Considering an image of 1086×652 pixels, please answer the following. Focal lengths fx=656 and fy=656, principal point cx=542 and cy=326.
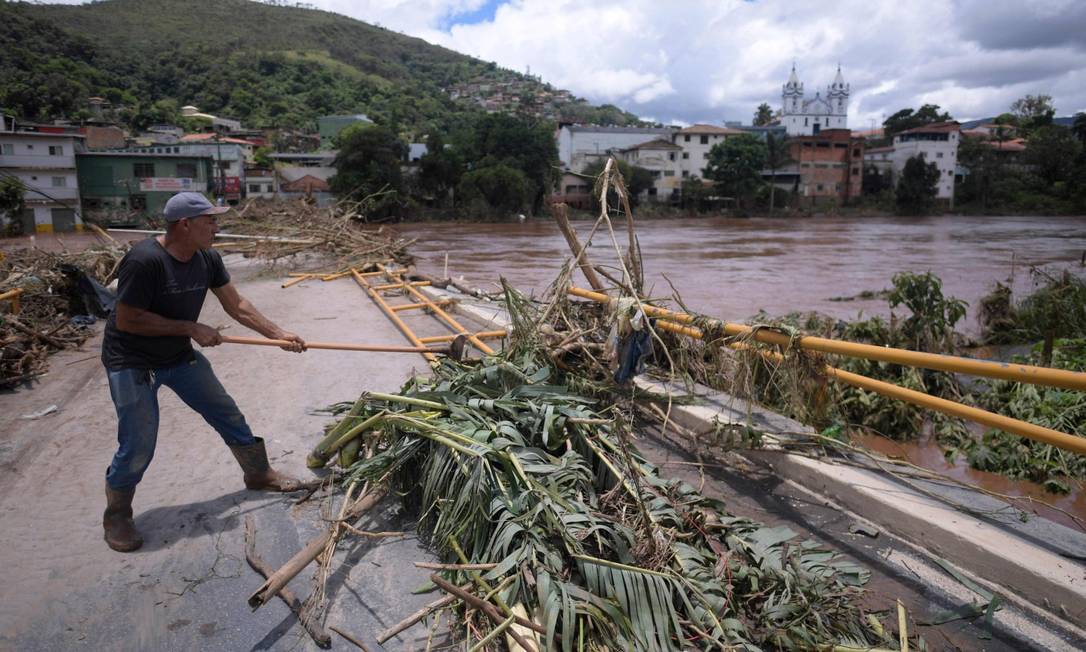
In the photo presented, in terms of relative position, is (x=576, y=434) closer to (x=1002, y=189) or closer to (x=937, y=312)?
(x=937, y=312)

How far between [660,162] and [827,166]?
48.2 feet

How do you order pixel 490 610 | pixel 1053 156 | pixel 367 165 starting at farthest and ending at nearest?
pixel 1053 156 < pixel 367 165 < pixel 490 610

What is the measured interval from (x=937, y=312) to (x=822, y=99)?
110345 mm

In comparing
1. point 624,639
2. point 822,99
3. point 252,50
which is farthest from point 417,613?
point 252,50

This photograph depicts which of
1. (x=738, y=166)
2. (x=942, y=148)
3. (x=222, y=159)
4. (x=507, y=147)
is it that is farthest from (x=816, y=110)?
(x=222, y=159)

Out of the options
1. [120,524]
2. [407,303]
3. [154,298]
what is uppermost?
[154,298]

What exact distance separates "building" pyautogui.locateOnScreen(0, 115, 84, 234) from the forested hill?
80.2ft

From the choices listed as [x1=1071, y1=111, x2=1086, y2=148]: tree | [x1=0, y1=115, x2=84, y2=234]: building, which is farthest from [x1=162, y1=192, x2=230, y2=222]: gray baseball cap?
[x1=1071, y1=111, x2=1086, y2=148]: tree

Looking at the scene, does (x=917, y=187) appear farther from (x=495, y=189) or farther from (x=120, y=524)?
(x=120, y=524)

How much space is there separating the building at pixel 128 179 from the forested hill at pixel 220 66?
19883 mm

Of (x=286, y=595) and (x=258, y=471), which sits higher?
(x=258, y=471)

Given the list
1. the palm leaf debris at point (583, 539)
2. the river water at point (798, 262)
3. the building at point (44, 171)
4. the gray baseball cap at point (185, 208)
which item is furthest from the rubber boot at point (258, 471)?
the building at point (44, 171)

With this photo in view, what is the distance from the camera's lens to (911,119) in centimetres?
7800

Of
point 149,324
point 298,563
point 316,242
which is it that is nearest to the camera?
point 298,563
